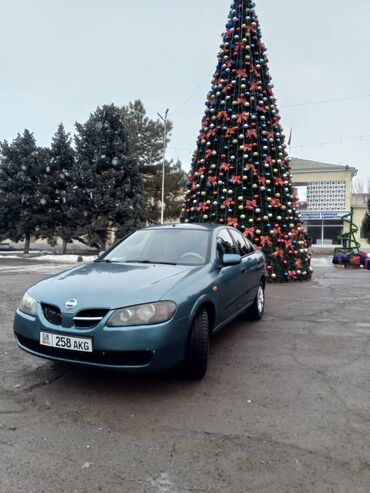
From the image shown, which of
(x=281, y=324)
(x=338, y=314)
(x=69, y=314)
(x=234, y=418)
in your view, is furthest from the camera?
(x=338, y=314)

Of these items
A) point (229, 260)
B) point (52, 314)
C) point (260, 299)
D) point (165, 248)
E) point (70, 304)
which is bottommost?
point (260, 299)

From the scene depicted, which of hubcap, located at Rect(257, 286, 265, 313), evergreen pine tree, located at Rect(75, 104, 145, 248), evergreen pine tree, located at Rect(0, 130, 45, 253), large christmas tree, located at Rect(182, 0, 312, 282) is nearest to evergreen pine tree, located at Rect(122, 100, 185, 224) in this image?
evergreen pine tree, located at Rect(75, 104, 145, 248)

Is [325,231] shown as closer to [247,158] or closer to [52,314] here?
[247,158]

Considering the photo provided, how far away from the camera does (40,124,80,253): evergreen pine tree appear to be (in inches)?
916

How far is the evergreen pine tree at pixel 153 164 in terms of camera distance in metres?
30.8

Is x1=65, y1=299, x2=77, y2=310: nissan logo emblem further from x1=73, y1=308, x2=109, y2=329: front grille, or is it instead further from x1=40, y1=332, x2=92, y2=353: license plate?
x1=40, y1=332, x2=92, y2=353: license plate

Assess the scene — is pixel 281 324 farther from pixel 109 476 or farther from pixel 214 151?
pixel 214 151

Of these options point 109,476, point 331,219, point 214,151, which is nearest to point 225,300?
point 109,476

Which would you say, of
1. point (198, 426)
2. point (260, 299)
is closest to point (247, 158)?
point (260, 299)

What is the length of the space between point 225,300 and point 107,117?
71.2 feet

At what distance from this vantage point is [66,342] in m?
3.09

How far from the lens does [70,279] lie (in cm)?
367

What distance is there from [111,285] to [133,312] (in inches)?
17.8

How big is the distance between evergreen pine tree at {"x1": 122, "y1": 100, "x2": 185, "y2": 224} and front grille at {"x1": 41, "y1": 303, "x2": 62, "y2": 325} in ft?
84.4
